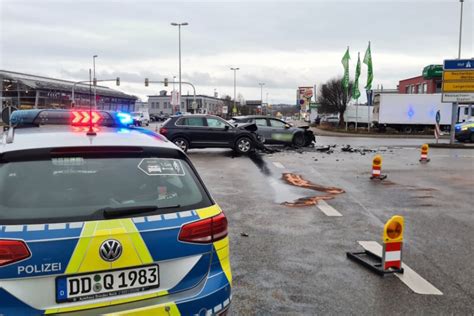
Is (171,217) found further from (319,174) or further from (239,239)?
(319,174)

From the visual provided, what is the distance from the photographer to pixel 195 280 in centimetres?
287

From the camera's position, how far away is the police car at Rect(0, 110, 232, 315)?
244 cm

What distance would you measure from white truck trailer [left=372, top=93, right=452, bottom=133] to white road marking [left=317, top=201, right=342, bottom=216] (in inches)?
1437

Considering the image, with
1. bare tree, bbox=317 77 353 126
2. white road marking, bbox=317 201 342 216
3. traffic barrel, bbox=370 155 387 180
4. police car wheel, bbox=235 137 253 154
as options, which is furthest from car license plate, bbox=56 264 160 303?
bare tree, bbox=317 77 353 126

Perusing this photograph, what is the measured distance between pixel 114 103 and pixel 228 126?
66.7 m

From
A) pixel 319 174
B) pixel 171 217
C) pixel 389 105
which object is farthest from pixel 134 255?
pixel 389 105

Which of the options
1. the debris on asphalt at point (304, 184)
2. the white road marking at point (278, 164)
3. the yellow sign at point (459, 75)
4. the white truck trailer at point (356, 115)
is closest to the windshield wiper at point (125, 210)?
the debris on asphalt at point (304, 184)

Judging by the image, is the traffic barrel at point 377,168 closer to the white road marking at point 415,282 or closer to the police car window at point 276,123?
the white road marking at point 415,282

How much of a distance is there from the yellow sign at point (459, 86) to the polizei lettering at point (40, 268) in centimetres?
2601

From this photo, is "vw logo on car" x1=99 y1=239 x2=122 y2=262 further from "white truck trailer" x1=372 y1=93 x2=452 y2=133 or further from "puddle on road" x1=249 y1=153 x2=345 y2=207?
"white truck trailer" x1=372 y1=93 x2=452 y2=133

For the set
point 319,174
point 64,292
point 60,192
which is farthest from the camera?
point 319,174

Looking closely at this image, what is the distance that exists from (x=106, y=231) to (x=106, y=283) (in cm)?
30

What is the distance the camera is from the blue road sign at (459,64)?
24.5 meters

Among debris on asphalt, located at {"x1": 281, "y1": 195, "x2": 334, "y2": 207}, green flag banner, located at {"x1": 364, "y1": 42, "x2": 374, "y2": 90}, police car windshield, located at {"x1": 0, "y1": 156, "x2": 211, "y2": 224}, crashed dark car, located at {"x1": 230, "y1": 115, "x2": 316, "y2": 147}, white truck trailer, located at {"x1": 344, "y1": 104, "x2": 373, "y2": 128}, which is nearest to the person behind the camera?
police car windshield, located at {"x1": 0, "y1": 156, "x2": 211, "y2": 224}
